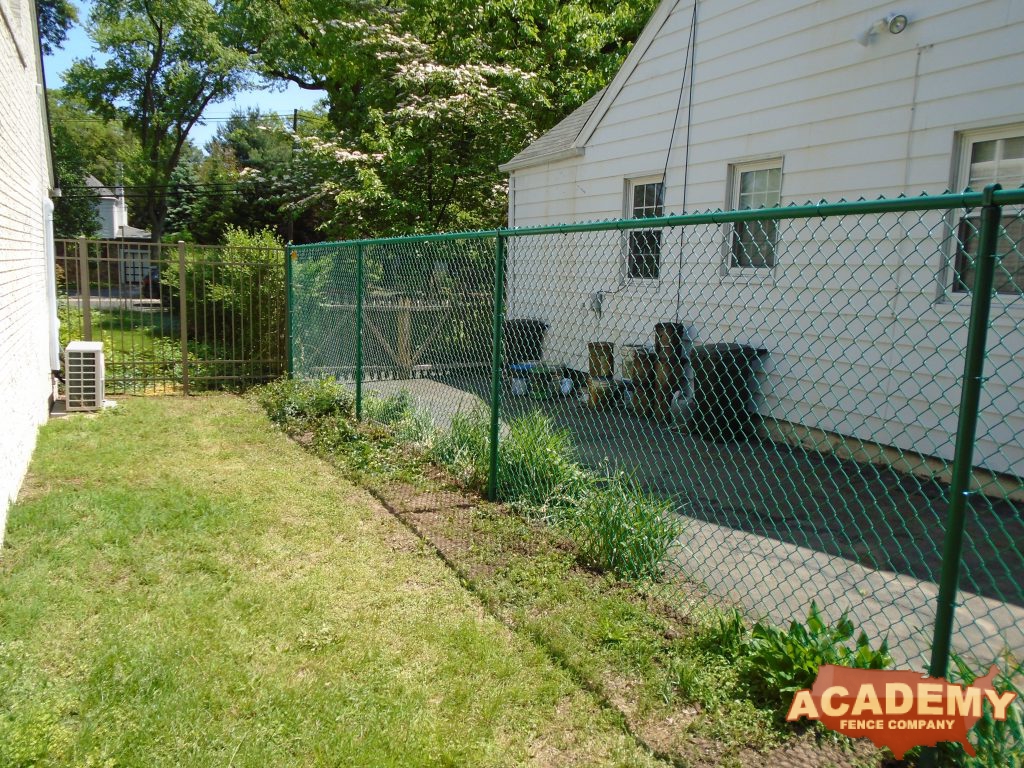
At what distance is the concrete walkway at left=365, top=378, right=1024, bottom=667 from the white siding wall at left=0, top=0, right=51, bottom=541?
3.16 meters

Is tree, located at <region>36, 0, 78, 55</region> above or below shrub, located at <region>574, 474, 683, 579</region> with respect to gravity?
above

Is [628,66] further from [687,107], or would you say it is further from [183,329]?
[183,329]

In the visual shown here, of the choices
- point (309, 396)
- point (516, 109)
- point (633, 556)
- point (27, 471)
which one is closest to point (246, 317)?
point (309, 396)

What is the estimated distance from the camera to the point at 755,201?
287 inches

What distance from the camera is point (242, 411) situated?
28.0ft

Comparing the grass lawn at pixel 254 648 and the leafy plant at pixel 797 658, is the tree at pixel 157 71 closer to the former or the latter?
the grass lawn at pixel 254 648

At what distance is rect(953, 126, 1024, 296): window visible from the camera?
5.06 metres

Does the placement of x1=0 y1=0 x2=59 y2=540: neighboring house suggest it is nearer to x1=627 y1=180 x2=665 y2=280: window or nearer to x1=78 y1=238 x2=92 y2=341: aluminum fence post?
x1=78 y1=238 x2=92 y2=341: aluminum fence post

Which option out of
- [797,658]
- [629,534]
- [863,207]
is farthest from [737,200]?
[797,658]

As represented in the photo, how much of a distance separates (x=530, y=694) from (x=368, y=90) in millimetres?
15783

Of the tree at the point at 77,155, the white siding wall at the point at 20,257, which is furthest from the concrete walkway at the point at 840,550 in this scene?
the tree at the point at 77,155

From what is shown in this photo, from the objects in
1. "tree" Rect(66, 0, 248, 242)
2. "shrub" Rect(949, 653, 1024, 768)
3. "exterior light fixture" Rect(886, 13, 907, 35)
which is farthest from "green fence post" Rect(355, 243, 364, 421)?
"tree" Rect(66, 0, 248, 242)

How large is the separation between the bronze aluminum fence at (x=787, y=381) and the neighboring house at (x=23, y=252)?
A: 278 cm

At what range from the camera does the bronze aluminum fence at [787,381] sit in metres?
3.27
